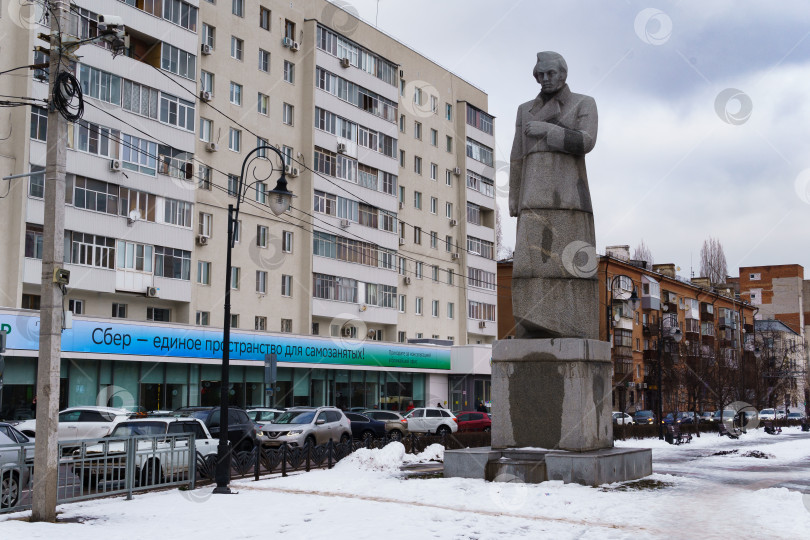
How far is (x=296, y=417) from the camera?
29.0m

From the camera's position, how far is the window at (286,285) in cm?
4999

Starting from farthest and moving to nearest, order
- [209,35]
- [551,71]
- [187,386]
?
[209,35], [187,386], [551,71]

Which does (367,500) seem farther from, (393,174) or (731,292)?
(731,292)

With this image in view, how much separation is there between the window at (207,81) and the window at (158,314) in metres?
11.8

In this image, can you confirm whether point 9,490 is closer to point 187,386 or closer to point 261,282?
point 187,386

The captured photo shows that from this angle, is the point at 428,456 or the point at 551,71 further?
the point at 428,456

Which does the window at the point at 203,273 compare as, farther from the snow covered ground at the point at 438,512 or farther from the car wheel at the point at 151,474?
the car wheel at the point at 151,474

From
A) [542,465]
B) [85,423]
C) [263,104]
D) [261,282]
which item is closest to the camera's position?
[542,465]

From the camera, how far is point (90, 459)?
14.6 metres

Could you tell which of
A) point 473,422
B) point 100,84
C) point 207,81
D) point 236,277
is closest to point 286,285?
point 236,277

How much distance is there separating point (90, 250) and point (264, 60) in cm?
1774

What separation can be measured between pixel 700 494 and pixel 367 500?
5.68 metres

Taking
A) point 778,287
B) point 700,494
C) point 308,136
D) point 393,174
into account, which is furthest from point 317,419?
point 778,287

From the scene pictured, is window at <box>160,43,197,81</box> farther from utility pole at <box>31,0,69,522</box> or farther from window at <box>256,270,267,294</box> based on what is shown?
utility pole at <box>31,0,69,522</box>
